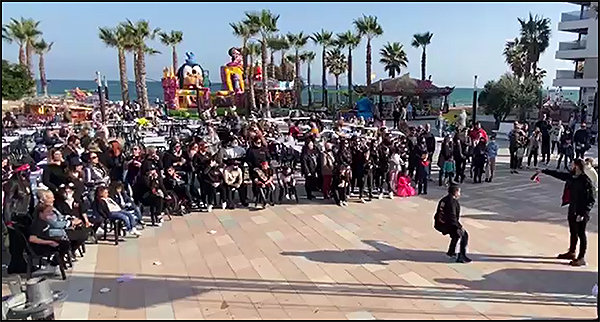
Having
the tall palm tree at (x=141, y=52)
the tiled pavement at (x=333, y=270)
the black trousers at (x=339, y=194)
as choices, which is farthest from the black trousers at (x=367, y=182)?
the tall palm tree at (x=141, y=52)

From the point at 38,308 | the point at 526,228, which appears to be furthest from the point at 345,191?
the point at 38,308

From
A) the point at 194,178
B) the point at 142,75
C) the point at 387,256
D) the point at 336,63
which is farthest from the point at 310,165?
the point at 336,63

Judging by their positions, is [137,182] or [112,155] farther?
Answer: [112,155]

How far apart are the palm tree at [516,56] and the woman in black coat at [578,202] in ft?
116

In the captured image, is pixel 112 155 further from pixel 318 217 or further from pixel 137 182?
pixel 318 217

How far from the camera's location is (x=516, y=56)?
1555 inches

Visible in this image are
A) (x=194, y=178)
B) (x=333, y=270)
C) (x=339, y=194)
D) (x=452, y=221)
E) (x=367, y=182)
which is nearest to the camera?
(x=333, y=270)

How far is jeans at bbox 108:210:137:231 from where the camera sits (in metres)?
7.29

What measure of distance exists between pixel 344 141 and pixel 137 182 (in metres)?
4.29

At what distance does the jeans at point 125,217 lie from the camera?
7289mm

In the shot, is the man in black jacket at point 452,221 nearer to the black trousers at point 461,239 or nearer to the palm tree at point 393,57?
the black trousers at point 461,239

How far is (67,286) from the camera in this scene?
5.64 meters

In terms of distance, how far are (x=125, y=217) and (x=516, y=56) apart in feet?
128

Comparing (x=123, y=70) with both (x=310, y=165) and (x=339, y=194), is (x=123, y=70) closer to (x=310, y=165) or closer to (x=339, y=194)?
(x=310, y=165)
